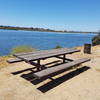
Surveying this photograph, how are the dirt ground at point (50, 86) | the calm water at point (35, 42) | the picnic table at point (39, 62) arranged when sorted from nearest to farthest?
the dirt ground at point (50, 86), the picnic table at point (39, 62), the calm water at point (35, 42)

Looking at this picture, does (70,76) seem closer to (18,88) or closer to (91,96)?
(91,96)

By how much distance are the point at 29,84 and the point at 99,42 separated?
75.8ft

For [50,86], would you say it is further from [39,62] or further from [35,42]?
[35,42]

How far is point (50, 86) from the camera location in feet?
11.8

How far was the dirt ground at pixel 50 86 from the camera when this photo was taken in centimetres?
309

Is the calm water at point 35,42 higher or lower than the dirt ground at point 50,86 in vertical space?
lower

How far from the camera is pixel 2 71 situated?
15.0ft

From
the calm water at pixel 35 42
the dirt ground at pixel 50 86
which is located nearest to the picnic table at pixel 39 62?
the dirt ground at pixel 50 86

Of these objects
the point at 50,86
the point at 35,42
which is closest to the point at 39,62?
the point at 50,86

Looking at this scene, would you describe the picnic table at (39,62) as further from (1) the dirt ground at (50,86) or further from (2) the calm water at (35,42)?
(2) the calm water at (35,42)

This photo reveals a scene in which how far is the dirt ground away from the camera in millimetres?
3086

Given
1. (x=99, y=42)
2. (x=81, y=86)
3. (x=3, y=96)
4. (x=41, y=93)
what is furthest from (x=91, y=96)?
(x=99, y=42)

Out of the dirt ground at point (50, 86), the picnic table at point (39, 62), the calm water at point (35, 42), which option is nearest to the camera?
the dirt ground at point (50, 86)

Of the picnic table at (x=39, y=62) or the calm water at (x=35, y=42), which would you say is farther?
the calm water at (x=35, y=42)
